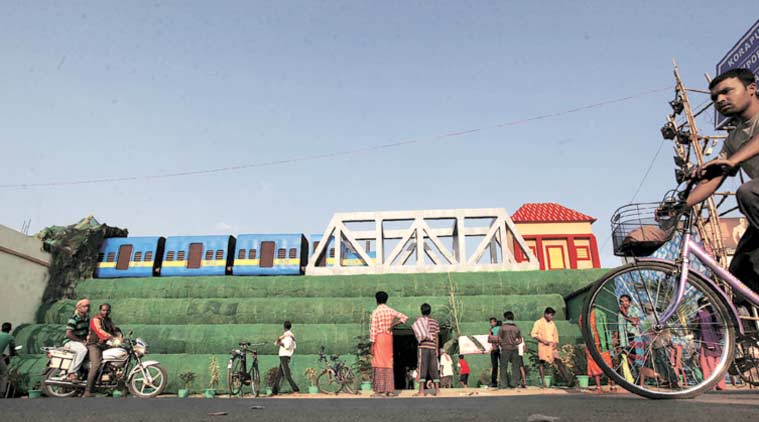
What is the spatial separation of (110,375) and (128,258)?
13153 millimetres

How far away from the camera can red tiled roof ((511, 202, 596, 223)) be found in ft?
90.6

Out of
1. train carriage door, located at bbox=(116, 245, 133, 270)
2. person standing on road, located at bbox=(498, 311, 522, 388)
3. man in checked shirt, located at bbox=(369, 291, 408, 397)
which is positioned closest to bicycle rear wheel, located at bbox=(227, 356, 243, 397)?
man in checked shirt, located at bbox=(369, 291, 408, 397)

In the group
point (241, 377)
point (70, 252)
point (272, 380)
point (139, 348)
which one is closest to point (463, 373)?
point (272, 380)

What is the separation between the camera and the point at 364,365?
1165cm

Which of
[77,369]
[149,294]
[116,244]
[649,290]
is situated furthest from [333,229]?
[649,290]

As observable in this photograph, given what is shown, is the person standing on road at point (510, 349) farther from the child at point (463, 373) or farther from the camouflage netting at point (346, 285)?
the camouflage netting at point (346, 285)

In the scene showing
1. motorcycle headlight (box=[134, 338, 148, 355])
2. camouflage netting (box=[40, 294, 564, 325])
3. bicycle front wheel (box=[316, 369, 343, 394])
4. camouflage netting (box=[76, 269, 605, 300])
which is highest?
camouflage netting (box=[76, 269, 605, 300])

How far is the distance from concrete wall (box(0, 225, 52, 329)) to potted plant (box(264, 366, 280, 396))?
388 inches

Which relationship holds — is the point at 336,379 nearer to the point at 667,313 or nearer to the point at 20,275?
the point at 667,313

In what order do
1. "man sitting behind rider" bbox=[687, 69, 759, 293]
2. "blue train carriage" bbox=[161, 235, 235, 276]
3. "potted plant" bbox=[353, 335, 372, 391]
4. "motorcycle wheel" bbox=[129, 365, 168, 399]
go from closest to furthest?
"man sitting behind rider" bbox=[687, 69, 759, 293]
"motorcycle wheel" bbox=[129, 365, 168, 399]
"potted plant" bbox=[353, 335, 372, 391]
"blue train carriage" bbox=[161, 235, 235, 276]

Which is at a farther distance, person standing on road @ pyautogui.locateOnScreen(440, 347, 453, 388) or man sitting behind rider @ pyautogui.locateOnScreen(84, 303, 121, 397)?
person standing on road @ pyautogui.locateOnScreen(440, 347, 453, 388)

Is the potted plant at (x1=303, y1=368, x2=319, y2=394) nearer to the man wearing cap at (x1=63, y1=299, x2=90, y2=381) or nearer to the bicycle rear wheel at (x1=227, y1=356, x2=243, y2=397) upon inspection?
the bicycle rear wheel at (x1=227, y1=356, x2=243, y2=397)

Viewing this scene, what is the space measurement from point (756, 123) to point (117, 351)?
8.22 metres

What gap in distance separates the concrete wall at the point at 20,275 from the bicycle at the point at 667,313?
18.0 m
